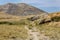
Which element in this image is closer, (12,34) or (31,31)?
(12,34)

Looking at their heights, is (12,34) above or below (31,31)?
above

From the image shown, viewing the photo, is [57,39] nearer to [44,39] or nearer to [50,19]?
[44,39]

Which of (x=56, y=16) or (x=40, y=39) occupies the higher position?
(x=40, y=39)

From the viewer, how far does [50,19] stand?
66.4 m

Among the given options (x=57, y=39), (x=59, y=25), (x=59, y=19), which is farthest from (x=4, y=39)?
(x=59, y=19)

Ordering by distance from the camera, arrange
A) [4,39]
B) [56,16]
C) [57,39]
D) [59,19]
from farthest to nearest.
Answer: [56,16], [59,19], [57,39], [4,39]

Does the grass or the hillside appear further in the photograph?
the hillside

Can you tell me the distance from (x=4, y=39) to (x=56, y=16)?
4164cm

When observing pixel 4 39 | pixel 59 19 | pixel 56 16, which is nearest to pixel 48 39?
pixel 4 39

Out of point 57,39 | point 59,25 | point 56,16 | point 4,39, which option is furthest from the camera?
point 56,16

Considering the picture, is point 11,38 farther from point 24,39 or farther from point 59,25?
point 59,25

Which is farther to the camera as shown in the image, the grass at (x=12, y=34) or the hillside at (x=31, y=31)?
the hillside at (x=31, y=31)

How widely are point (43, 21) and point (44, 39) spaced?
37036 mm

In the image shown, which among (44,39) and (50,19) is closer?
(44,39)
